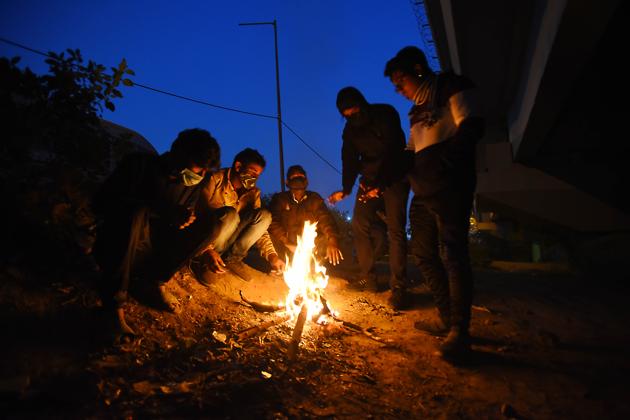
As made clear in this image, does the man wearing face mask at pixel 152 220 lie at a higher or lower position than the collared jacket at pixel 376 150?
lower

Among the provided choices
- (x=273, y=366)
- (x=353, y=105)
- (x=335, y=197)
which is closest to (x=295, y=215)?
(x=335, y=197)

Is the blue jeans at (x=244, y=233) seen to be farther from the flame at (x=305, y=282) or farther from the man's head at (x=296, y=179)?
the man's head at (x=296, y=179)

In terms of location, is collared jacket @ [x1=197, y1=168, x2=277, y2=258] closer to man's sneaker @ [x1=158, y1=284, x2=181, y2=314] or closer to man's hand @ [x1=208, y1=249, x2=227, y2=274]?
man's hand @ [x1=208, y1=249, x2=227, y2=274]

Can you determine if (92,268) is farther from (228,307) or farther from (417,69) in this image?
(417,69)

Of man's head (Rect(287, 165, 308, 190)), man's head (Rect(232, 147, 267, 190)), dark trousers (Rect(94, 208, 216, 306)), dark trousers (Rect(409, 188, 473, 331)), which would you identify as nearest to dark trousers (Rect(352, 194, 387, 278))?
man's head (Rect(287, 165, 308, 190))

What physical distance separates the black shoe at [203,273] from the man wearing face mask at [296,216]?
1.46 meters

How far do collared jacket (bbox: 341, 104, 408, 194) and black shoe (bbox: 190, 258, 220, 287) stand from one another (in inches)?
71.9

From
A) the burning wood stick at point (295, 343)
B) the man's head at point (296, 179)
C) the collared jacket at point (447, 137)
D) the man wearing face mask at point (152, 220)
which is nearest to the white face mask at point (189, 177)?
the man wearing face mask at point (152, 220)

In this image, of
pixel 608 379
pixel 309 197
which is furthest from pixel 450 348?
pixel 309 197

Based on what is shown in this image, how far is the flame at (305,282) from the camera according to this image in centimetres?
366

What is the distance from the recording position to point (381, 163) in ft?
12.8

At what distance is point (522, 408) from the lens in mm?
2010

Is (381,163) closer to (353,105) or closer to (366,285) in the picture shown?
(353,105)

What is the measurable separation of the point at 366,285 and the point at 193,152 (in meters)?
2.83
